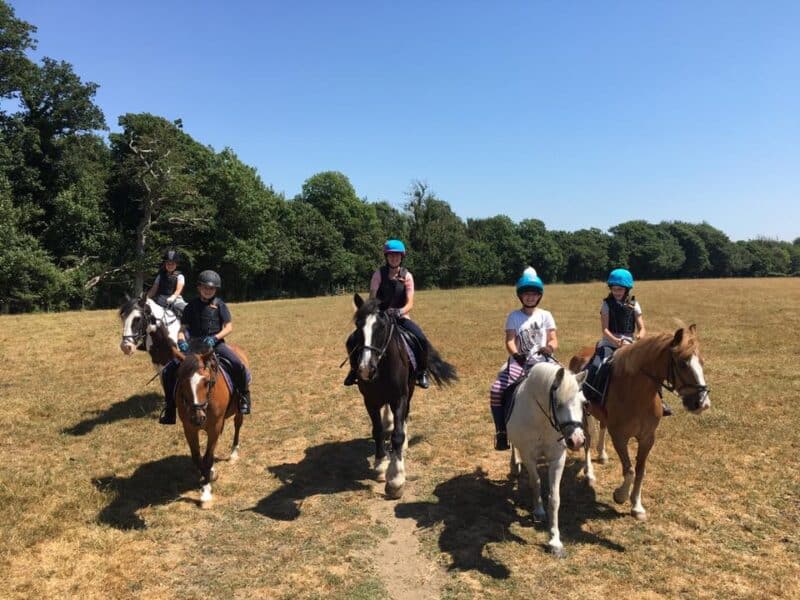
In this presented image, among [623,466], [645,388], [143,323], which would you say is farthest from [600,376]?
[143,323]

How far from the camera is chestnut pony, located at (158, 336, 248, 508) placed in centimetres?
567

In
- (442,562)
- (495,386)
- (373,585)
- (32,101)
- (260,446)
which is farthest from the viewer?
(32,101)

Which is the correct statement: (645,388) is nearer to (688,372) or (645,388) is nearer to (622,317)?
(688,372)

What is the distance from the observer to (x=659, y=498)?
21.1 ft

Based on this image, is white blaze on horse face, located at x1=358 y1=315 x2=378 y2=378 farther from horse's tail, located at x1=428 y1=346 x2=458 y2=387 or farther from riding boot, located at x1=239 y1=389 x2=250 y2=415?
horse's tail, located at x1=428 y1=346 x2=458 y2=387

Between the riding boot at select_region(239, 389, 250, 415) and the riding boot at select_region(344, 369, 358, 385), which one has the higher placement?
the riding boot at select_region(344, 369, 358, 385)

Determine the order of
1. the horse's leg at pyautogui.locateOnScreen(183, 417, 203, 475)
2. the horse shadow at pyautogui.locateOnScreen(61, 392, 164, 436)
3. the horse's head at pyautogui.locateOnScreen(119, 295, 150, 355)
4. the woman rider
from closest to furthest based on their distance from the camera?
the horse's leg at pyautogui.locateOnScreen(183, 417, 203, 475) → the woman rider → the horse's head at pyautogui.locateOnScreen(119, 295, 150, 355) → the horse shadow at pyautogui.locateOnScreen(61, 392, 164, 436)

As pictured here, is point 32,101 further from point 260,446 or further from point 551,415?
point 551,415

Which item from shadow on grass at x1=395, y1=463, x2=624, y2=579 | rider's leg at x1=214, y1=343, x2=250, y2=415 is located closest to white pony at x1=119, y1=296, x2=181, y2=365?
rider's leg at x1=214, y1=343, x2=250, y2=415

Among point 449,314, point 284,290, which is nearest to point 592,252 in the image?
point 284,290

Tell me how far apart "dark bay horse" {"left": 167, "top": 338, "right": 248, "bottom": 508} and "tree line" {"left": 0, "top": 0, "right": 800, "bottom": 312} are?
101 feet

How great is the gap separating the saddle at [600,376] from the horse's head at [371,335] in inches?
107

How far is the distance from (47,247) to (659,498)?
140 feet

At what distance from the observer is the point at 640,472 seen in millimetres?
5902
